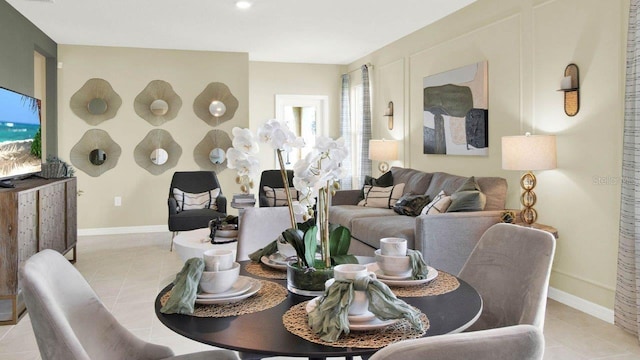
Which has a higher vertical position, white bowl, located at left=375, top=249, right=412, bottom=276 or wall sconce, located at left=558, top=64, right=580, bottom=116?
wall sconce, located at left=558, top=64, right=580, bottom=116

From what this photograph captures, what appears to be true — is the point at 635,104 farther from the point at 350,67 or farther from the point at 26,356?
the point at 350,67

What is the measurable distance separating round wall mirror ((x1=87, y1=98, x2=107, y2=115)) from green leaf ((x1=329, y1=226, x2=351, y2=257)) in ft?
19.7

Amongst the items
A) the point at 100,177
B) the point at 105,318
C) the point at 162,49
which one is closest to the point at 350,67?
the point at 162,49

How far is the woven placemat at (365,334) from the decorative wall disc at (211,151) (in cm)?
595

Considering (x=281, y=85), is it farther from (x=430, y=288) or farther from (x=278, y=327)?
(x=278, y=327)

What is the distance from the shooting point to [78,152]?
6.70 m

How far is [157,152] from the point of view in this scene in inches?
271

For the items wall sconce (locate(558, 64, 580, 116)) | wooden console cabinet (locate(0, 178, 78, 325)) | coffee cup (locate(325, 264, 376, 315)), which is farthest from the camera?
wall sconce (locate(558, 64, 580, 116))

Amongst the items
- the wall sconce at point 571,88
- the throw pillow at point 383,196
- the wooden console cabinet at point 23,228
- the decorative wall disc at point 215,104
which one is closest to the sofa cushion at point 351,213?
the throw pillow at point 383,196

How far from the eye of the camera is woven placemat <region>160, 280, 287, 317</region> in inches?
53.2

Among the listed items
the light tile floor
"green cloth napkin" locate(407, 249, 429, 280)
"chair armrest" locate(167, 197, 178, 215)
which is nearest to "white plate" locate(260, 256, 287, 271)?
"green cloth napkin" locate(407, 249, 429, 280)

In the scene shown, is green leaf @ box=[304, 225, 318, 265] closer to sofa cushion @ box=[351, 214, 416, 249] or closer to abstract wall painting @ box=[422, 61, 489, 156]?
sofa cushion @ box=[351, 214, 416, 249]

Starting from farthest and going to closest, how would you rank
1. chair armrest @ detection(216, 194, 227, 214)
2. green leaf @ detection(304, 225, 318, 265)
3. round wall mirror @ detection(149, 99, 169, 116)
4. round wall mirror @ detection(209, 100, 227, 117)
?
round wall mirror @ detection(209, 100, 227, 117) → round wall mirror @ detection(149, 99, 169, 116) → chair armrest @ detection(216, 194, 227, 214) → green leaf @ detection(304, 225, 318, 265)

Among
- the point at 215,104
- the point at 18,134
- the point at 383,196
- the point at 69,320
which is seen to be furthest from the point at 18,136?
the point at 383,196
